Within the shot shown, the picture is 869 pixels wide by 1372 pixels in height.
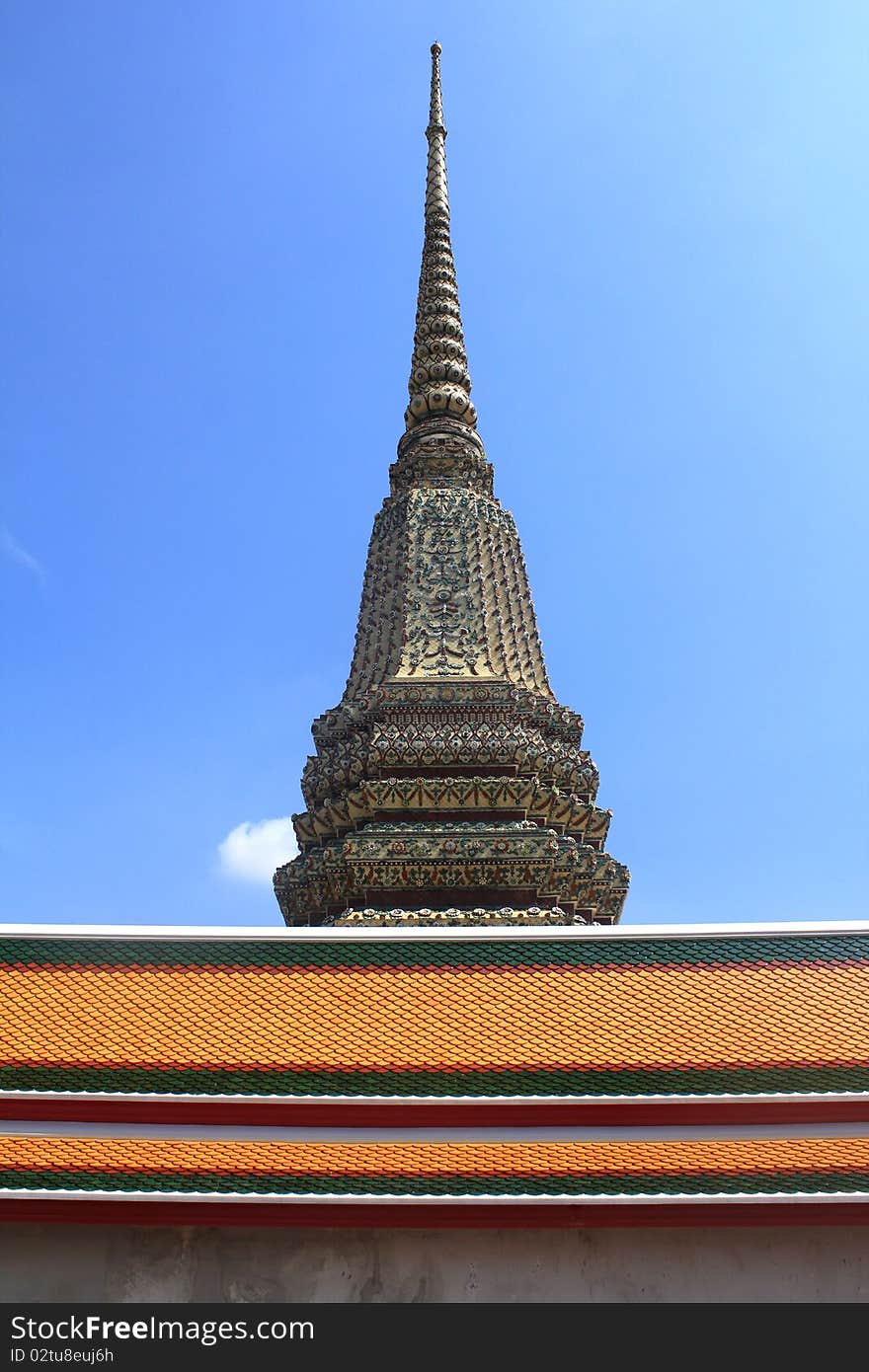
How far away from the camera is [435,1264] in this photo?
19.5 ft

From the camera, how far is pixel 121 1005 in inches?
287

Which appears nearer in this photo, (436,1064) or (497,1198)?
(497,1198)

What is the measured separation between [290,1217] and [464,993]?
75.1 inches

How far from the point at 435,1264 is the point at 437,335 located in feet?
46.9

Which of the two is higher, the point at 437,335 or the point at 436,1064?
the point at 437,335

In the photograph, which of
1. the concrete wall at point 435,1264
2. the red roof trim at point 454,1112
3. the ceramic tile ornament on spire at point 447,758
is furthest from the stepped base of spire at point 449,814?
the concrete wall at point 435,1264

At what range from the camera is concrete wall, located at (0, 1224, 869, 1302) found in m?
5.89

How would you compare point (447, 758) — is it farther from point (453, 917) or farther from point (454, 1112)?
point (454, 1112)

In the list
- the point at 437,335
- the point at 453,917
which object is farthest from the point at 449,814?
the point at 437,335

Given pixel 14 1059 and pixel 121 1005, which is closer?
pixel 14 1059
